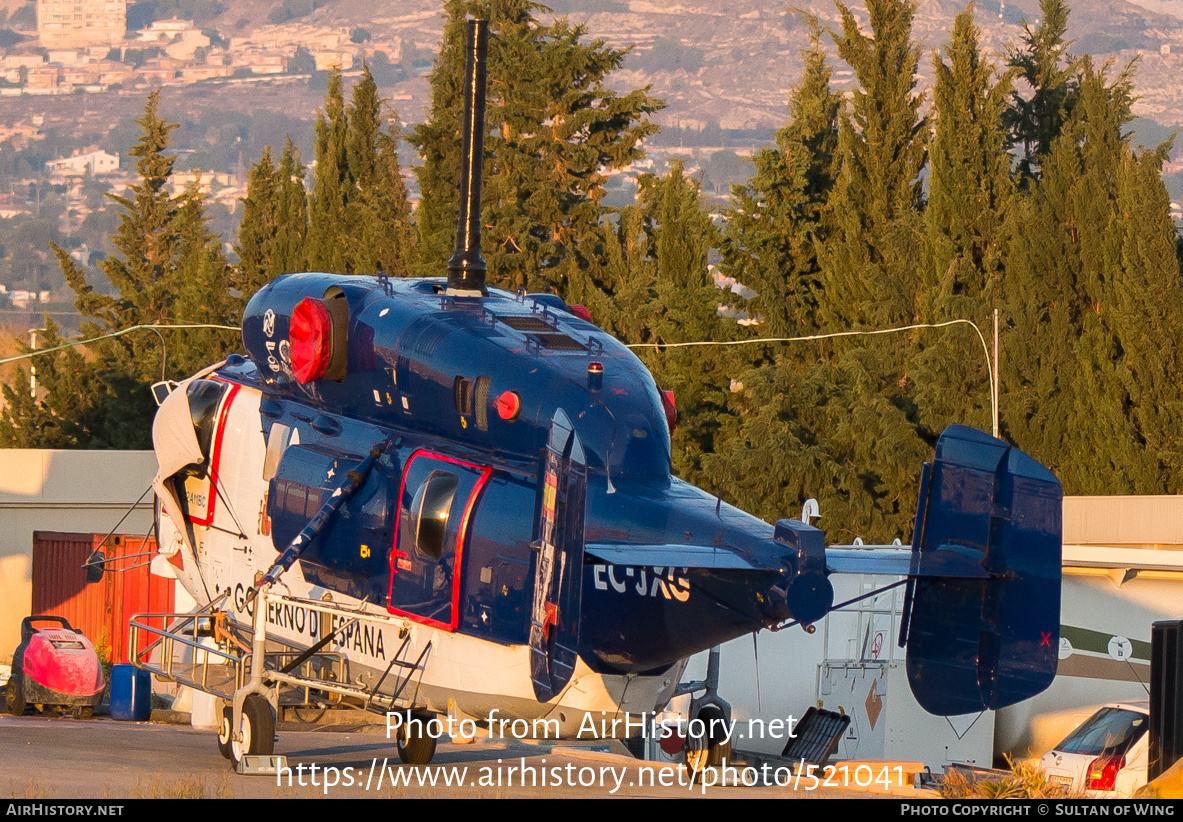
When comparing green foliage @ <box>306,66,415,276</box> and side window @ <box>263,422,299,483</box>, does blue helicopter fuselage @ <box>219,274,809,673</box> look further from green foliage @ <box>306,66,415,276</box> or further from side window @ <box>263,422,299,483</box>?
green foliage @ <box>306,66,415,276</box>

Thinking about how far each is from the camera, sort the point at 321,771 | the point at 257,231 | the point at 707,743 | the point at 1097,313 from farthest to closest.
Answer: the point at 257,231 < the point at 1097,313 < the point at 707,743 < the point at 321,771

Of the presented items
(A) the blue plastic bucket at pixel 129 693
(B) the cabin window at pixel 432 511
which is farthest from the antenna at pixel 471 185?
(A) the blue plastic bucket at pixel 129 693

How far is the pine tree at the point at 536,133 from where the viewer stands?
54.5m

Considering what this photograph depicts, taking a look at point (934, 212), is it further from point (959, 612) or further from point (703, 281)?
point (959, 612)

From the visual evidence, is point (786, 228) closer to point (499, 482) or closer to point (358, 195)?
point (358, 195)

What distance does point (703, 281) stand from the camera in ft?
163

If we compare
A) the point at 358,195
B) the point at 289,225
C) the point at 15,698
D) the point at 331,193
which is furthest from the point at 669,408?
the point at 289,225

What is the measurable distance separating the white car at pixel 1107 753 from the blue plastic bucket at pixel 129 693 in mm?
13656

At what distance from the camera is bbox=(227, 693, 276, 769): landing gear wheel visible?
15.6m

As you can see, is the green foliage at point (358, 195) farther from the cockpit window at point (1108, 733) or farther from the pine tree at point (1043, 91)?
the cockpit window at point (1108, 733)

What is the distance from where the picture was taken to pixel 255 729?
1559cm

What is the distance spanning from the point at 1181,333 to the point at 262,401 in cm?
2741

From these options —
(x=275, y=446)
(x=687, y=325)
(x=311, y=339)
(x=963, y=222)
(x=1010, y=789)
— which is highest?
(x=311, y=339)

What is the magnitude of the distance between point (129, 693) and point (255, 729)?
36.2 feet
